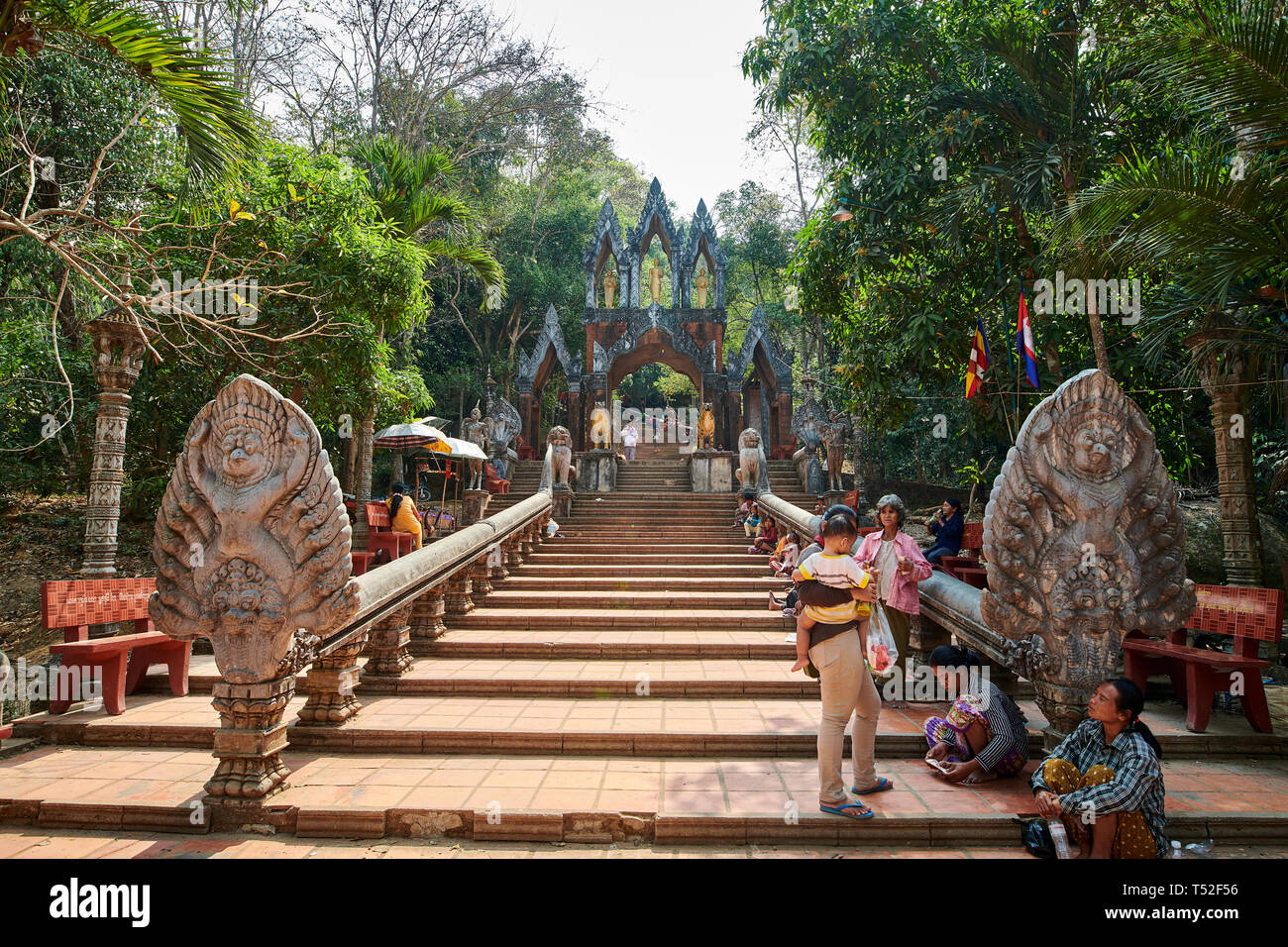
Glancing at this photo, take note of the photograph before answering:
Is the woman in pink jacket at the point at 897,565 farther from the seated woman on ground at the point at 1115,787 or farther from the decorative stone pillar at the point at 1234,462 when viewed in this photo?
the decorative stone pillar at the point at 1234,462

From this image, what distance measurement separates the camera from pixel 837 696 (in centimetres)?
324

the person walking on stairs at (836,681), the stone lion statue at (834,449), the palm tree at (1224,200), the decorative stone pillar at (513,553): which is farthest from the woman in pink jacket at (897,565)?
the stone lion statue at (834,449)

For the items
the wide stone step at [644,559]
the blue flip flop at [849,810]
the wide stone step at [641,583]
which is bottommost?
the blue flip flop at [849,810]

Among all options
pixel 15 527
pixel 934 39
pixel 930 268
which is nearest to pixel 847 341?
pixel 930 268

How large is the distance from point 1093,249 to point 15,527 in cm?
1534

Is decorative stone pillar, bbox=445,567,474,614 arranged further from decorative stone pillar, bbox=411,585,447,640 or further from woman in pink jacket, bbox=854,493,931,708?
woman in pink jacket, bbox=854,493,931,708

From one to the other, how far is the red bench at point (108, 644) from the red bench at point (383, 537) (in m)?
2.83

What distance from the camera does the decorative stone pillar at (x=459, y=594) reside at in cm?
706

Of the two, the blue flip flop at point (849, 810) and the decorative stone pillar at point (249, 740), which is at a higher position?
the decorative stone pillar at point (249, 740)

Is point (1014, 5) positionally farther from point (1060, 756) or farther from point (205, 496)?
point (205, 496)

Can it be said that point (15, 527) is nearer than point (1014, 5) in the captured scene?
No

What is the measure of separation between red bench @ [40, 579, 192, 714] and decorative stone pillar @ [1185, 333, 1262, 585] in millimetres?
8944

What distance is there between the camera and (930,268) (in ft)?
32.6

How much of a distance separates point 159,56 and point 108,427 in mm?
3995
